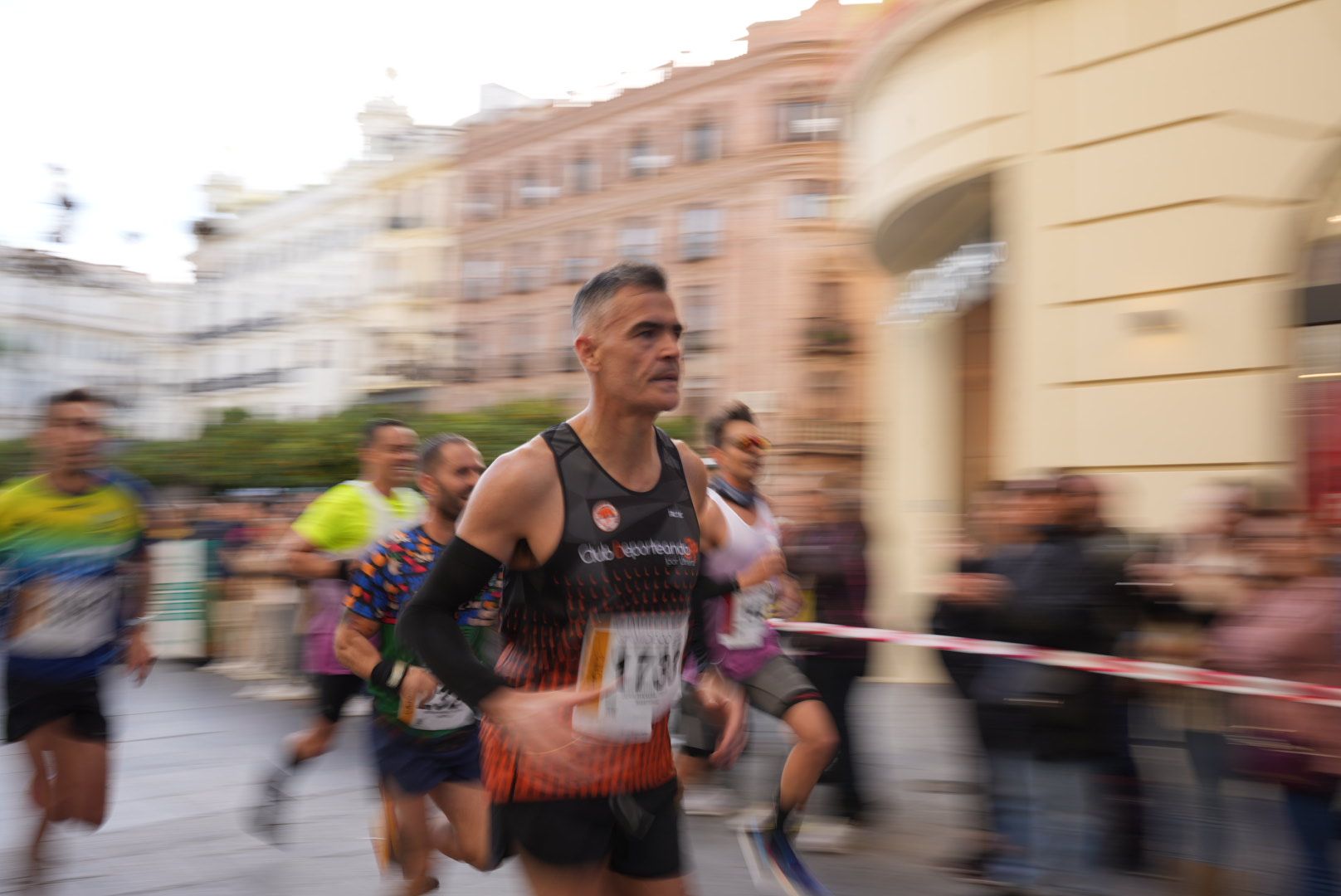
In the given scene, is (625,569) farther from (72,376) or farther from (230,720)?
(72,376)

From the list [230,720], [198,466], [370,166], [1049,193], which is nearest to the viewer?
[1049,193]

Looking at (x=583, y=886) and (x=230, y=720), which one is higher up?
(x=583, y=886)

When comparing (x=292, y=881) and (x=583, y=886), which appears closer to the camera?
(x=583, y=886)

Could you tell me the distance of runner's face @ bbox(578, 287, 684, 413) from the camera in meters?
2.65

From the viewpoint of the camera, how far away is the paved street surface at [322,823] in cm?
526

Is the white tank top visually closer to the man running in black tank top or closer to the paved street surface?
the man running in black tank top

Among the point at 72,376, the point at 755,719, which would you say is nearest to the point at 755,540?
the point at 755,719

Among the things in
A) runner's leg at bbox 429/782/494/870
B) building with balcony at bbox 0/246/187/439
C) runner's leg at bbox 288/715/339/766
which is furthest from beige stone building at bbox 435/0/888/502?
building with balcony at bbox 0/246/187/439

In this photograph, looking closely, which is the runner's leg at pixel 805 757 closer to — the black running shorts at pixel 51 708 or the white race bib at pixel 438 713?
the white race bib at pixel 438 713

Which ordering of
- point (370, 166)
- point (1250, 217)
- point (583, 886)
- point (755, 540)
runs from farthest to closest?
point (370, 166)
point (1250, 217)
point (755, 540)
point (583, 886)

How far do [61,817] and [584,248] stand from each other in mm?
37022

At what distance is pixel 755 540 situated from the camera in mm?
4883

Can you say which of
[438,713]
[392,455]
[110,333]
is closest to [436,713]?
[438,713]

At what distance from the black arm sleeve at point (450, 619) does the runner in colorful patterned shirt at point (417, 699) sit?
5.68ft
